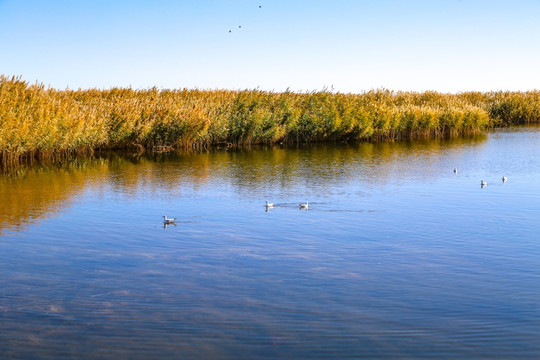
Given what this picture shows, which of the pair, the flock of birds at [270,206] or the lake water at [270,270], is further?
the flock of birds at [270,206]

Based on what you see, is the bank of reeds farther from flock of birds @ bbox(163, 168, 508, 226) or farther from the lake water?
flock of birds @ bbox(163, 168, 508, 226)

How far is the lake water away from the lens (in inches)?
265

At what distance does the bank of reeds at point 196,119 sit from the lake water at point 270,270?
22.0 ft

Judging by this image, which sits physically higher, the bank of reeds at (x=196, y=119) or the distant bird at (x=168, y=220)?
the bank of reeds at (x=196, y=119)

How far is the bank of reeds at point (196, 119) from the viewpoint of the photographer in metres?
25.9

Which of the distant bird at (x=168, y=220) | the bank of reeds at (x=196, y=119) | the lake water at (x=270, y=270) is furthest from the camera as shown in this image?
the bank of reeds at (x=196, y=119)

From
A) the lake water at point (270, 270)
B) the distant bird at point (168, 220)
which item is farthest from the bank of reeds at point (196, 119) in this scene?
the distant bird at point (168, 220)

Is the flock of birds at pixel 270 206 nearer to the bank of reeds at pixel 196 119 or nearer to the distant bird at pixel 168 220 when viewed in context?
the distant bird at pixel 168 220

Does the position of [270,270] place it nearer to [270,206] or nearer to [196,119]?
[270,206]

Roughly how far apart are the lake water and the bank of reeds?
671cm

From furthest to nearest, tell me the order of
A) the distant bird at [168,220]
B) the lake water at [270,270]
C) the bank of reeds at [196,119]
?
the bank of reeds at [196,119] < the distant bird at [168,220] < the lake water at [270,270]

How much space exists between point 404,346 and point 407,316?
0.89 meters

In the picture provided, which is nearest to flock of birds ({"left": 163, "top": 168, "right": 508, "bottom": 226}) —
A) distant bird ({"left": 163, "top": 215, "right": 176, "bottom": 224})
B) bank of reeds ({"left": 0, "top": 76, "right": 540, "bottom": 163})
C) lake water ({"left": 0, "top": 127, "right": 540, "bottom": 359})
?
distant bird ({"left": 163, "top": 215, "right": 176, "bottom": 224})

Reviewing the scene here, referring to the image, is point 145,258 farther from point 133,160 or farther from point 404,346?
point 133,160
